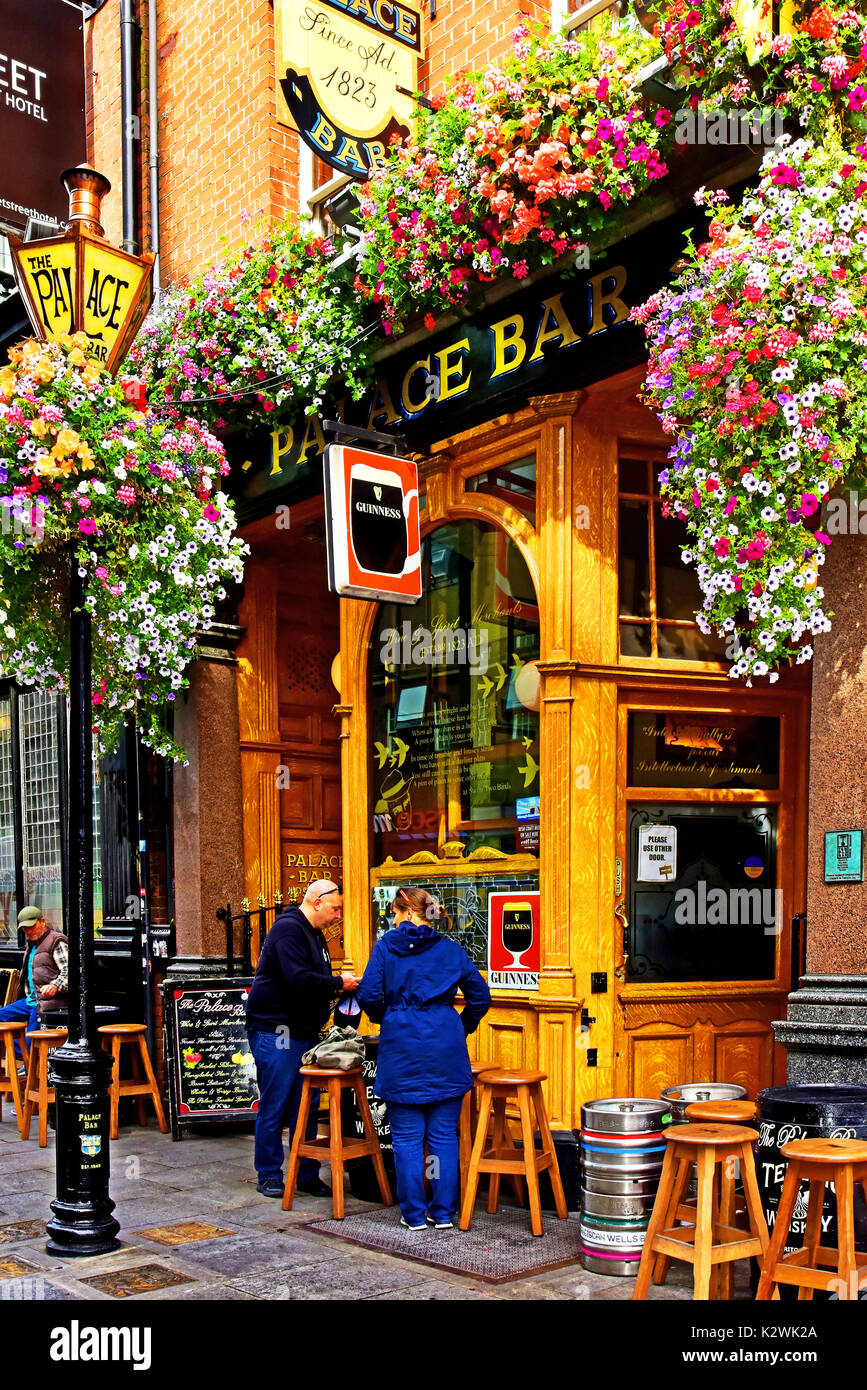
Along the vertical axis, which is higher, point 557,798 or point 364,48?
point 364,48

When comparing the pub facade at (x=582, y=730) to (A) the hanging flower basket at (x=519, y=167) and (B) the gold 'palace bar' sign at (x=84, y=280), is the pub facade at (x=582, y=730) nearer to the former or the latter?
(A) the hanging flower basket at (x=519, y=167)

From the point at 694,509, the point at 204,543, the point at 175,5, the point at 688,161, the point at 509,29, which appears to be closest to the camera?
the point at 694,509

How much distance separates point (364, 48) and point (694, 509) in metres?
4.77

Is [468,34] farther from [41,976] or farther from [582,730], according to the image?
[41,976]

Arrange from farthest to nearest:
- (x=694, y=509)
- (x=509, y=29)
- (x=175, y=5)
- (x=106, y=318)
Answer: (x=175, y=5), (x=509, y=29), (x=106, y=318), (x=694, y=509)

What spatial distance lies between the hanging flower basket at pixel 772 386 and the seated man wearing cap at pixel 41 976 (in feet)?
22.7

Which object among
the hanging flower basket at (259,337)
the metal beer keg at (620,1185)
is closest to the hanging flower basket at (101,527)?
the hanging flower basket at (259,337)

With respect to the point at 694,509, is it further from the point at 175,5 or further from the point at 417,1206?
the point at 175,5

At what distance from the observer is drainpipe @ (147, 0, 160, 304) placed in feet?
36.8

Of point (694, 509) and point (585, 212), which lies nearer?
point (694, 509)

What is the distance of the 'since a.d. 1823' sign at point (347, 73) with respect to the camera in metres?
7.59

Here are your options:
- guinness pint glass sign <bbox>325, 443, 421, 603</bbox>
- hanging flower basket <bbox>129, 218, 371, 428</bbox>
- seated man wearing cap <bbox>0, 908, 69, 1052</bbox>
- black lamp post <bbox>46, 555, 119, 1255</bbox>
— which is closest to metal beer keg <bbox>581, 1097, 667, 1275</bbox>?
black lamp post <bbox>46, 555, 119, 1255</bbox>

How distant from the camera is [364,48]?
8.08 metres
